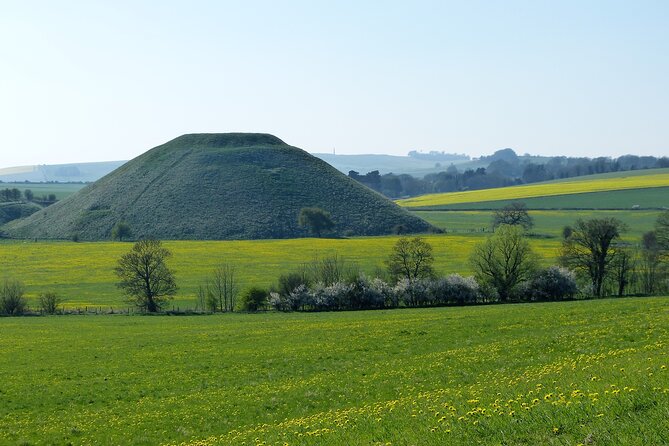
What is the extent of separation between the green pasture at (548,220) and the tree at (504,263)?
120 feet

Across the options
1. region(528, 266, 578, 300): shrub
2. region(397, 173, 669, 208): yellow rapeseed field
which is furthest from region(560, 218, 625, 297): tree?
region(397, 173, 669, 208): yellow rapeseed field

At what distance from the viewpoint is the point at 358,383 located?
21859 millimetres

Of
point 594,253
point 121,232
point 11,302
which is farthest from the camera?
point 121,232

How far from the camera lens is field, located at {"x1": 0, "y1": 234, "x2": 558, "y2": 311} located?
69562 mm

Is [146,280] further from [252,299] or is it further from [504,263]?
[504,263]

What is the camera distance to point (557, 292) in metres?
60.7

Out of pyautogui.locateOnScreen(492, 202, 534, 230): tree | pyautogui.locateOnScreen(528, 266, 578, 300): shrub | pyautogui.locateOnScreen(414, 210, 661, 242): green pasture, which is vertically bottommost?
pyautogui.locateOnScreen(528, 266, 578, 300): shrub

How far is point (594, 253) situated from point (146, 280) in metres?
41.8

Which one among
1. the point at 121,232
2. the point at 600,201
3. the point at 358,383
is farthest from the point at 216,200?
the point at 358,383

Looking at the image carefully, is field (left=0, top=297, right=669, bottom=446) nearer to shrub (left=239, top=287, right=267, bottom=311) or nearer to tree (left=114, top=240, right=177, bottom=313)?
shrub (left=239, top=287, right=267, bottom=311)

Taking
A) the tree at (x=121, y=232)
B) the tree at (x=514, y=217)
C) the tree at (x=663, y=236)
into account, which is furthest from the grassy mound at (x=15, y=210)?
the tree at (x=663, y=236)

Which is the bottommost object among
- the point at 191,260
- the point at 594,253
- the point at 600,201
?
the point at 191,260

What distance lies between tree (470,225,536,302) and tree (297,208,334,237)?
2514 inches

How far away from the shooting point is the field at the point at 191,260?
69.6m
